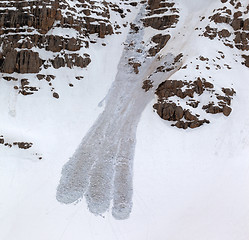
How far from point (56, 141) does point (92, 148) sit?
3557 mm

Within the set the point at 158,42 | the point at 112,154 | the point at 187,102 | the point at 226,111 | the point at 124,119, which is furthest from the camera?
the point at 158,42

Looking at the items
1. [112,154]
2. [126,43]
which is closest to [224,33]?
[126,43]

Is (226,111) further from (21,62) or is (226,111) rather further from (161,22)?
(21,62)

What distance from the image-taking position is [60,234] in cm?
1906

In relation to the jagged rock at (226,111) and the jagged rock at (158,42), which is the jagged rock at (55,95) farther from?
the jagged rock at (226,111)

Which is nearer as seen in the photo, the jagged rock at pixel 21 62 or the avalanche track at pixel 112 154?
the avalanche track at pixel 112 154

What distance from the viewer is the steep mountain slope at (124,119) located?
20.8m

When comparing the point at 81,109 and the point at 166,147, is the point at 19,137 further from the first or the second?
the point at 166,147

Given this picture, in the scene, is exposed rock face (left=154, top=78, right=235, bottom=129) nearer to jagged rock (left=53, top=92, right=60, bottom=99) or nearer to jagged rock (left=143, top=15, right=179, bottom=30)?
jagged rock (left=53, top=92, right=60, bottom=99)

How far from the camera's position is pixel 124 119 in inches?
1200

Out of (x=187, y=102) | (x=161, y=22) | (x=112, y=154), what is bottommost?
(x=112, y=154)

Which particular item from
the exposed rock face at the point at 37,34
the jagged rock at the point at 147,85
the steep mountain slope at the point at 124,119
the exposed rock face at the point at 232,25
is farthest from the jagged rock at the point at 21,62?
the exposed rock face at the point at 232,25

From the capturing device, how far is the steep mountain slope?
20750 millimetres

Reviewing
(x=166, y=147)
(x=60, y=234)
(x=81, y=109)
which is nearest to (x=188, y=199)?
(x=166, y=147)
